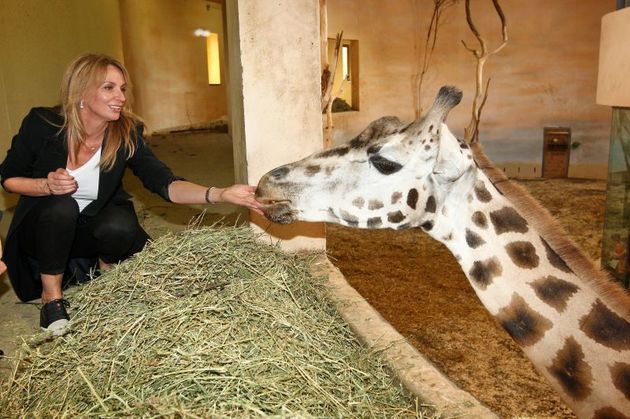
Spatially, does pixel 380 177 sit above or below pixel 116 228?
above

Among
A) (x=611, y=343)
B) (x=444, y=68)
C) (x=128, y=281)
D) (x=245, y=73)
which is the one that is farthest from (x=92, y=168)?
(x=444, y=68)

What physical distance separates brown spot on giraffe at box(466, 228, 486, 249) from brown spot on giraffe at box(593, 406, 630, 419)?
2.42 ft

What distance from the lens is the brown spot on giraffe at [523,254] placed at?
2246 mm

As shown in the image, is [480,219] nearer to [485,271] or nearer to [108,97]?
[485,271]

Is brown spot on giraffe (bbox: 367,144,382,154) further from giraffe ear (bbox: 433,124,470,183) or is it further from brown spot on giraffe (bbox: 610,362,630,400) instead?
brown spot on giraffe (bbox: 610,362,630,400)

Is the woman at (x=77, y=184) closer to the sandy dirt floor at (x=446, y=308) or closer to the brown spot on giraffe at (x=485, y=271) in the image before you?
the brown spot on giraffe at (x=485, y=271)

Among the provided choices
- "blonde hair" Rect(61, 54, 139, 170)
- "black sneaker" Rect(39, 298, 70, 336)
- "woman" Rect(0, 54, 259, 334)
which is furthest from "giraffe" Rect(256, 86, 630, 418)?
"black sneaker" Rect(39, 298, 70, 336)

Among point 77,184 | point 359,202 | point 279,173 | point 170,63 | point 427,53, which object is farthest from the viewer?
point 170,63

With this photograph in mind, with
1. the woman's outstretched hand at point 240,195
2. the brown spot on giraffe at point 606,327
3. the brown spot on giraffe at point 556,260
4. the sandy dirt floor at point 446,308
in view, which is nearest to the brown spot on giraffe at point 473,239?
the brown spot on giraffe at point 556,260

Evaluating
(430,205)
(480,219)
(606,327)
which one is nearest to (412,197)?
(430,205)

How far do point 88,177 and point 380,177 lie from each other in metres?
1.62

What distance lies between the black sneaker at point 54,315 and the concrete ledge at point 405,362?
1.39 m

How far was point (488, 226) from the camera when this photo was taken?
7.59 ft

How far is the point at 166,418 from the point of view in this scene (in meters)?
1.69
